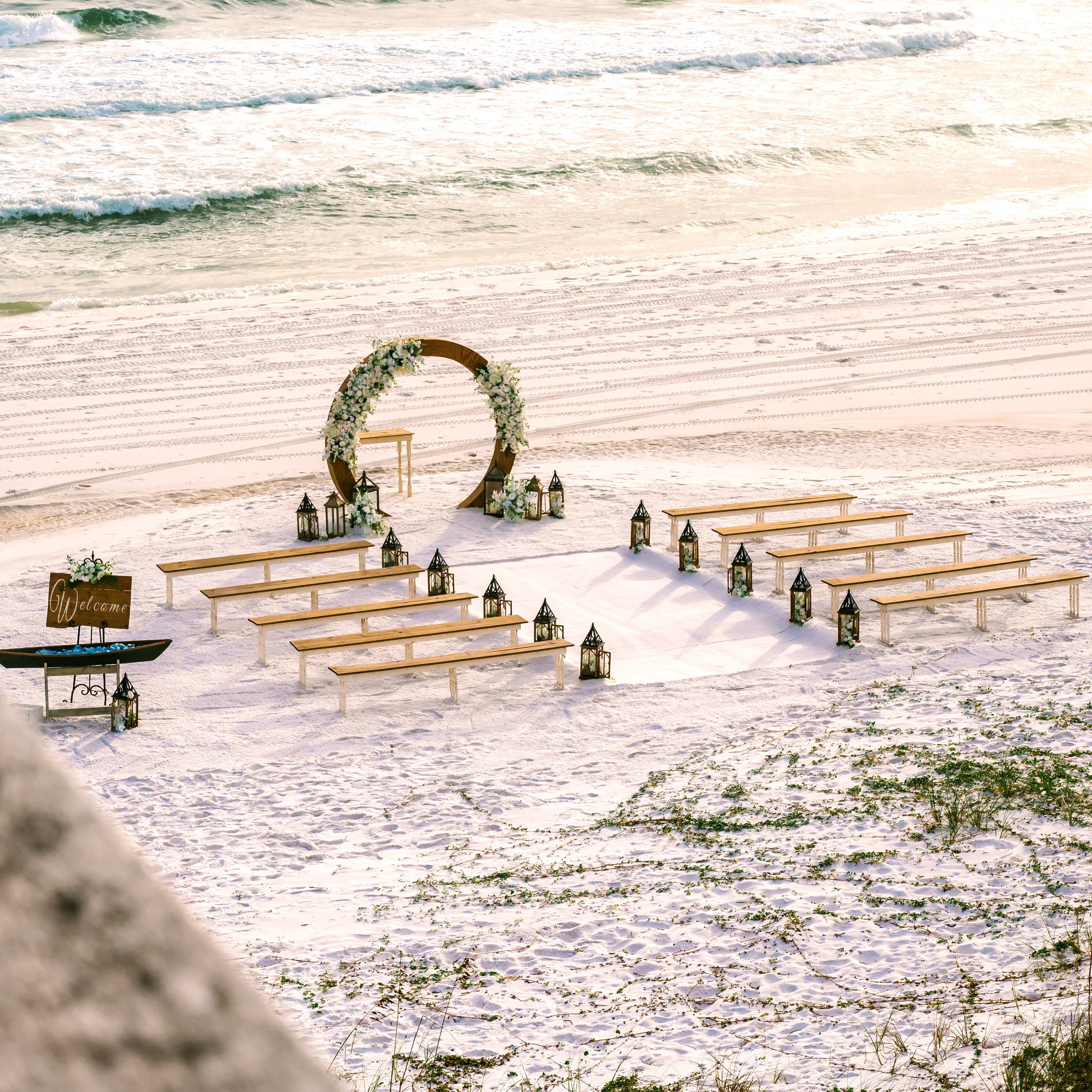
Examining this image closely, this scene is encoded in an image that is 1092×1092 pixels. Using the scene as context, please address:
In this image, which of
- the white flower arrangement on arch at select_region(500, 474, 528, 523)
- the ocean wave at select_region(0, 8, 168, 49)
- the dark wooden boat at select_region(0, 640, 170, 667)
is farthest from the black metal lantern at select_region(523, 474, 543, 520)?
the ocean wave at select_region(0, 8, 168, 49)

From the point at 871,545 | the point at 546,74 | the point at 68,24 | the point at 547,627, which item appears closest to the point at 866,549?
the point at 871,545

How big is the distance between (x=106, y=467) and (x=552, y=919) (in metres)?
11.2

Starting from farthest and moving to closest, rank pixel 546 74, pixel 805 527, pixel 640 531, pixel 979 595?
1. pixel 546 74
2. pixel 640 531
3. pixel 805 527
4. pixel 979 595

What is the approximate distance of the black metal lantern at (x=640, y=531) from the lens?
13492 millimetres

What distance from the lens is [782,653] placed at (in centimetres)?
1120

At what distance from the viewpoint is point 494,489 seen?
14.5m

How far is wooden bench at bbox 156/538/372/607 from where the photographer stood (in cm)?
1241

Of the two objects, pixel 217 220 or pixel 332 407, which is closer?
pixel 332 407

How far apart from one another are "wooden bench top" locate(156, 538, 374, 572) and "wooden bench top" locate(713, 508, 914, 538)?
326 cm

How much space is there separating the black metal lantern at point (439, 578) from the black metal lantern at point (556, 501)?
2.14 meters

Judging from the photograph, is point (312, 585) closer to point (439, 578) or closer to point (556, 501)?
point (439, 578)

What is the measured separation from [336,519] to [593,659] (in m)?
4.25

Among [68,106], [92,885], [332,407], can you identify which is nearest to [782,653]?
[332,407]

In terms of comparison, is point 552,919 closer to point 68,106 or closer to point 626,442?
point 626,442
